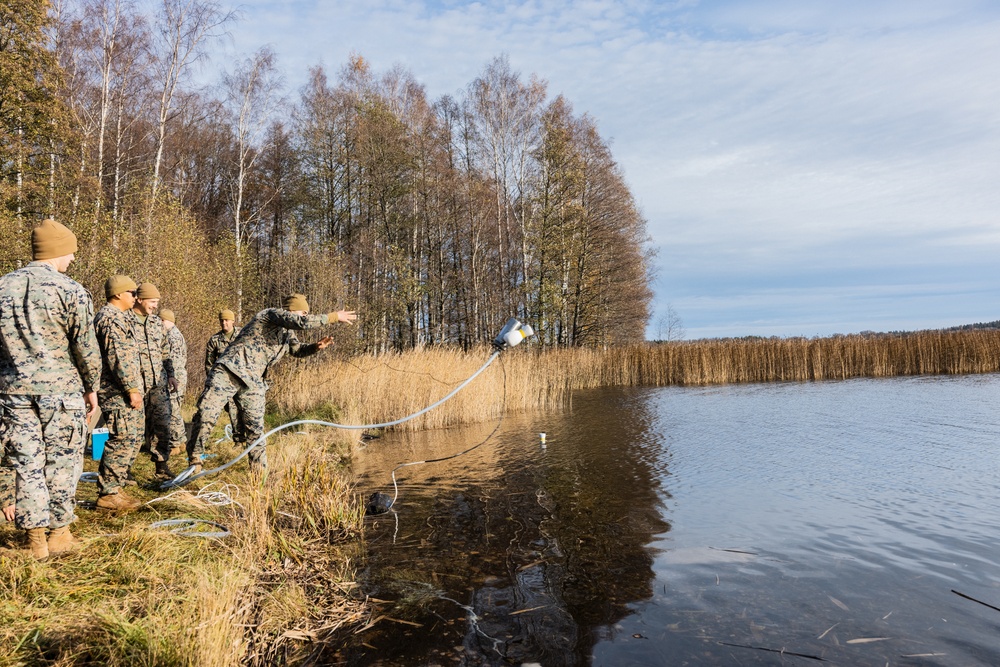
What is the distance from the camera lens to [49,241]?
4.03 metres

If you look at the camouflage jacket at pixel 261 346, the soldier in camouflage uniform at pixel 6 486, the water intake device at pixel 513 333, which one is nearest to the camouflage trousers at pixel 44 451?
the soldier in camouflage uniform at pixel 6 486

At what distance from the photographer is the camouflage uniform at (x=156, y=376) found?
6457 millimetres

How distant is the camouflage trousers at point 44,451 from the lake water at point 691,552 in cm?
205

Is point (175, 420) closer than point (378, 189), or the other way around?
point (175, 420)

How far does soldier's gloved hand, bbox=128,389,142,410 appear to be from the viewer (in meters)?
5.23

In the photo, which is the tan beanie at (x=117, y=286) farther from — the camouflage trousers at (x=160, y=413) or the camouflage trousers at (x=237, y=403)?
the camouflage trousers at (x=160, y=413)

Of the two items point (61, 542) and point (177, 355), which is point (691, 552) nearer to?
point (61, 542)

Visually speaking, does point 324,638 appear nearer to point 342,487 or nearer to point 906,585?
point 342,487

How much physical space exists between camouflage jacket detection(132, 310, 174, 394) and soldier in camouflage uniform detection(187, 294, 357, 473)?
0.63 meters

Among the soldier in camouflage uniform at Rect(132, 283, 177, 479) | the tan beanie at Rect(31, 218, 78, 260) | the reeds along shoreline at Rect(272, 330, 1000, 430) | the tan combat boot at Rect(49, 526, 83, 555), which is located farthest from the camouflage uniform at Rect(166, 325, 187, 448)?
the reeds along shoreline at Rect(272, 330, 1000, 430)

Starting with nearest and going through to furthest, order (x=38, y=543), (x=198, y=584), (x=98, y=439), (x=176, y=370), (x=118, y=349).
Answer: (x=198, y=584)
(x=38, y=543)
(x=118, y=349)
(x=98, y=439)
(x=176, y=370)

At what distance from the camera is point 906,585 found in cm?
431

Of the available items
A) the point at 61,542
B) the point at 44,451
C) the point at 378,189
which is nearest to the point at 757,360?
the point at 378,189

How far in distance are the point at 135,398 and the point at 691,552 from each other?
4.83 metres
